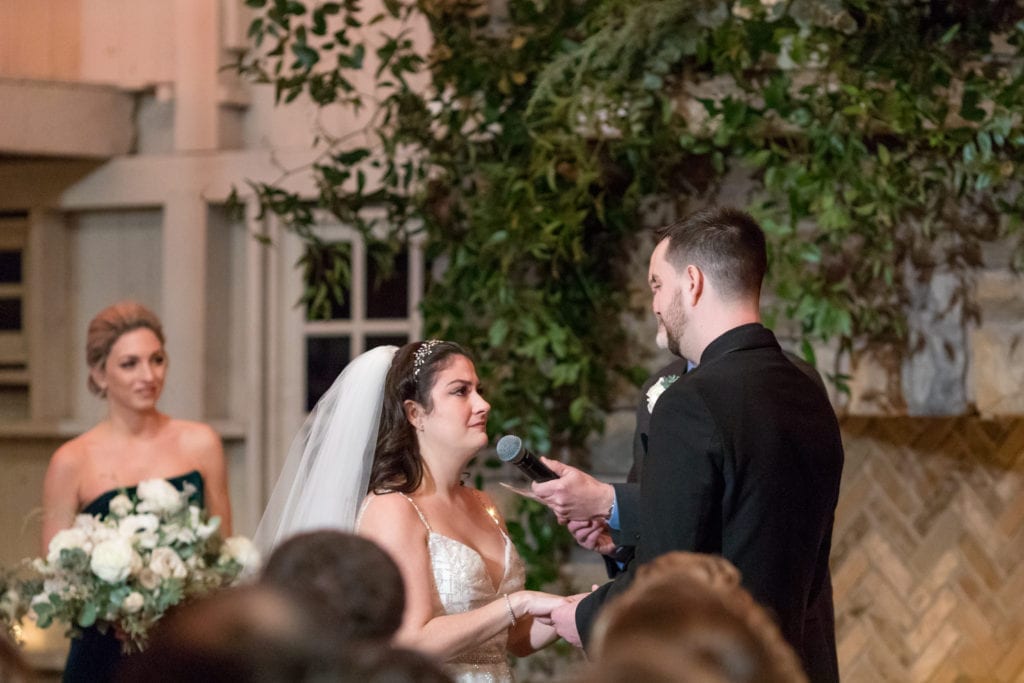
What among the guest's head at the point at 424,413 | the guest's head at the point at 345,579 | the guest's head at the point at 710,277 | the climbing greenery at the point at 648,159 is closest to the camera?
the guest's head at the point at 345,579

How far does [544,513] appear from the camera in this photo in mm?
3764

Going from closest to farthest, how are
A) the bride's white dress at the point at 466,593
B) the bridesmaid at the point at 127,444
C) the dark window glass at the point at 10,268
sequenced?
the bride's white dress at the point at 466,593 → the bridesmaid at the point at 127,444 → the dark window glass at the point at 10,268

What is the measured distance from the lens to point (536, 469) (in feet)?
8.46

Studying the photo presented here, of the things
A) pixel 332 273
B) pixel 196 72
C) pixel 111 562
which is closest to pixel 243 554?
pixel 111 562

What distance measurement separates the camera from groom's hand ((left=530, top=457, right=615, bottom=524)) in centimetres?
260

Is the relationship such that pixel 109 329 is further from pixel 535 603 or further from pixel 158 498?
pixel 535 603

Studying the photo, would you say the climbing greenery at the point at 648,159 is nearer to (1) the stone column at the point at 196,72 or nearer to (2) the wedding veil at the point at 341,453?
(1) the stone column at the point at 196,72

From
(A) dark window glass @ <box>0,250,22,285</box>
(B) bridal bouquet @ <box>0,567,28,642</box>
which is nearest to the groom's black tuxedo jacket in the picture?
(B) bridal bouquet @ <box>0,567,28,642</box>

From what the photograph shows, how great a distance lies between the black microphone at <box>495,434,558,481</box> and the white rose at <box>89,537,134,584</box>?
36.0 inches

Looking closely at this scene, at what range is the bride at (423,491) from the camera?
103 inches

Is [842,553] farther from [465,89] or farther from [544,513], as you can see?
[465,89]

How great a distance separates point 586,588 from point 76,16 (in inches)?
104

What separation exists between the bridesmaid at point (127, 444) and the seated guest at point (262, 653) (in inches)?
106

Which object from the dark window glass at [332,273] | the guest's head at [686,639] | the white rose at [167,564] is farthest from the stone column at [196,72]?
the guest's head at [686,639]
